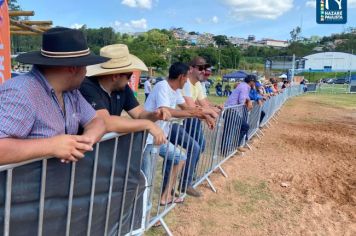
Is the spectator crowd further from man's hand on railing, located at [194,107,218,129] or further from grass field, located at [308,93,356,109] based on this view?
grass field, located at [308,93,356,109]

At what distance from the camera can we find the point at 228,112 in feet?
21.3

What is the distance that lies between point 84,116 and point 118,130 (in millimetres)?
259

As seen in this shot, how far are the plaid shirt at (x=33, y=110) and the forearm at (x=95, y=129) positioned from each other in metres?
0.10

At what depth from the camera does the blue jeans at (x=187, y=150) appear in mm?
4438

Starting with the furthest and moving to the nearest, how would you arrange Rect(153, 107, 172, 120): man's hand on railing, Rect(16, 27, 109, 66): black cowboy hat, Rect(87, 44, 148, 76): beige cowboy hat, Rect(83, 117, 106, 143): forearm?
Rect(153, 107, 172, 120): man's hand on railing → Rect(87, 44, 148, 76): beige cowboy hat → Rect(83, 117, 106, 143): forearm → Rect(16, 27, 109, 66): black cowboy hat

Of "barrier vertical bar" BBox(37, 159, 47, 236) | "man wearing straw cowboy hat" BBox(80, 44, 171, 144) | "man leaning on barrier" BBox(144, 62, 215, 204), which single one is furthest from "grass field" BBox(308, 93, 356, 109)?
"barrier vertical bar" BBox(37, 159, 47, 236)

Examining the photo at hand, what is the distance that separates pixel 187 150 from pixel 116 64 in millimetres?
1877

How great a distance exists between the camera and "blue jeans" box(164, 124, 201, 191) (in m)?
4.44

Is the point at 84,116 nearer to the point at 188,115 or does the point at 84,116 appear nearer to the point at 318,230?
the point at 188,115

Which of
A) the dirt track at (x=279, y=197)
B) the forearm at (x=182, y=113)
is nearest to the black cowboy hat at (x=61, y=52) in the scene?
the forearm at (x=182, y=113)

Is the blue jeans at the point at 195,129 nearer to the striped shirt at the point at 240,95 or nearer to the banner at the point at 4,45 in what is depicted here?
the banner at the point at 4,45

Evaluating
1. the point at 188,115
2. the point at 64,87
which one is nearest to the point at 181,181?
the point at 188,115

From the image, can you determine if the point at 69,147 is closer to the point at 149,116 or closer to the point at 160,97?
the point at 149,116

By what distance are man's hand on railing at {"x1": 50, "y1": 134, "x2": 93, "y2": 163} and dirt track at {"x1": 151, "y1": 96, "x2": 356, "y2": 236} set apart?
2333mm
